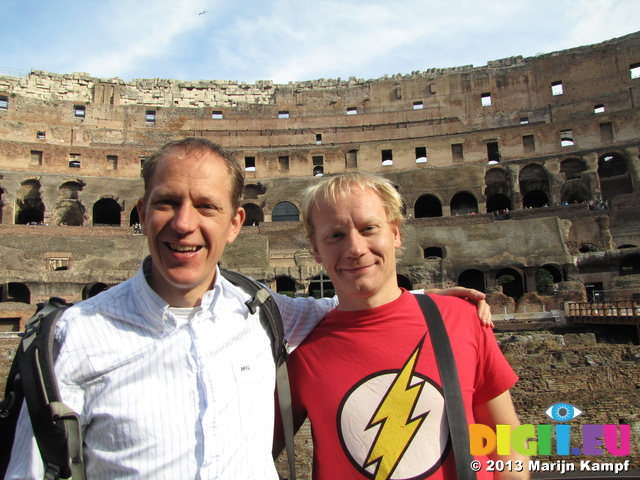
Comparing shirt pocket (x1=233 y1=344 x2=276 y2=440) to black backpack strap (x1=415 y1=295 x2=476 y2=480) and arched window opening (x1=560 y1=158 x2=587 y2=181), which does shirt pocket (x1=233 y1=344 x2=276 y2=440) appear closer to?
black backpack strap (x1=415 y1=295 x2=476 y2=480)

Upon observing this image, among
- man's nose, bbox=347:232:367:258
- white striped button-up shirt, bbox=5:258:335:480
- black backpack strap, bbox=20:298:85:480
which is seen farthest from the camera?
man's nose, bbox=347:232:367:258

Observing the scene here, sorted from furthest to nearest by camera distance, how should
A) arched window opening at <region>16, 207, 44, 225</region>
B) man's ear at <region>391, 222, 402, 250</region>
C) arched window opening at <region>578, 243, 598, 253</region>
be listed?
arched window opening at <region>16, 207, 44, 225</region>
arched window opening at <region>578, 243, 598, 253</region>
man's ear at <region>391, 222, 402, 250</region>

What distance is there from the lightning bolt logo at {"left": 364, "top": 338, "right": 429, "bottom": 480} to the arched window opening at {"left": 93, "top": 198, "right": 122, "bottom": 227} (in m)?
33.7

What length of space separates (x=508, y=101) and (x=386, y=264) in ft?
147

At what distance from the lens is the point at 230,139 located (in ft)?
128

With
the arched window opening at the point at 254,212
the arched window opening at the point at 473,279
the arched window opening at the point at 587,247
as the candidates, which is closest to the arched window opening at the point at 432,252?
the arched window opening at the point at 473,279

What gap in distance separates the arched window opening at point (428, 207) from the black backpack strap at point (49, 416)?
33079 mm

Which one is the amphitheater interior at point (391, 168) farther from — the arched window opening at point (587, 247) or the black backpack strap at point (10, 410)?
the black backpack strap at point (10, 410)

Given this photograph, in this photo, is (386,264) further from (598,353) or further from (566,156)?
(566,156)

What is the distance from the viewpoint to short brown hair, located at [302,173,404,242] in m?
2.27

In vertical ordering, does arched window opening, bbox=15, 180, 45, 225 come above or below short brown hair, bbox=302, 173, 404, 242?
above

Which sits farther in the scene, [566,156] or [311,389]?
[566,156]

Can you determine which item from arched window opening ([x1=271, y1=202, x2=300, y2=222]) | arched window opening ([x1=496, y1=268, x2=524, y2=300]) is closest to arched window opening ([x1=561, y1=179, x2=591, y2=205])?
arched window opening ([x1=496, y1=268, x2=524, y2=300])

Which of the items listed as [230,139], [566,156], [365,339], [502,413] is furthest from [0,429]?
[230,139]
